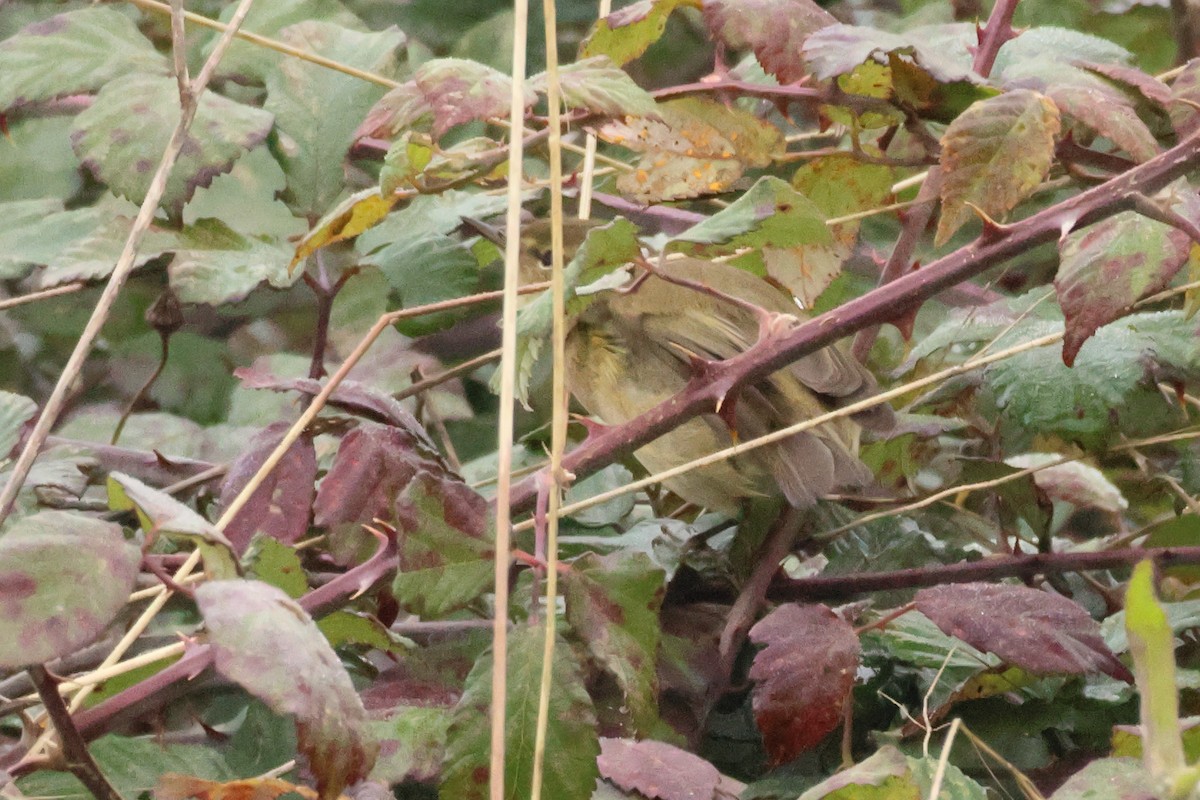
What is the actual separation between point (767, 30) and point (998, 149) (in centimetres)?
25

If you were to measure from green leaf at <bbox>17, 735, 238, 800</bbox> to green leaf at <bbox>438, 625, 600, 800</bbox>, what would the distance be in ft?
0.87

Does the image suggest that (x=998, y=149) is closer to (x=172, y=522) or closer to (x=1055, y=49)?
(x=1055, y=49)

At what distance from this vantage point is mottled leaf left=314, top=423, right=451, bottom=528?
0.95 m

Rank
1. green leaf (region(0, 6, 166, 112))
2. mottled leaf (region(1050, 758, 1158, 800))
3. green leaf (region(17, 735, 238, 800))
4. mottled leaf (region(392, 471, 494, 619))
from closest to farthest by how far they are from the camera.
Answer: mottled leaf (region(1050, 758, 1158, 800))
mottled leaf (region(392, 471, 494, 619))
green leaf (region(17, 735, 238, 800))
green leaf (region(0, 6, 166, 112))

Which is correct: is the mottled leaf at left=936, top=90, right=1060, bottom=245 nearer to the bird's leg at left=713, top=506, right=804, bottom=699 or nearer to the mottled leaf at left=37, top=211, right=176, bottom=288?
the bird's leg at left=713, top=506, right=804, bottom=699

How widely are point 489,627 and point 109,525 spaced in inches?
16.8

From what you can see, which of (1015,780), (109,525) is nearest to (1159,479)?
(1015,780)

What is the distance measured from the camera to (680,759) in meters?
0.88

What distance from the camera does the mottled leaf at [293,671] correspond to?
57 centimetres

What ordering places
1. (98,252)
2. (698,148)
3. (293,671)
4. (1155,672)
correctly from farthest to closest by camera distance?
1. (98,252)
2. (698,148)
3. (293,671)
4. (1155,672)

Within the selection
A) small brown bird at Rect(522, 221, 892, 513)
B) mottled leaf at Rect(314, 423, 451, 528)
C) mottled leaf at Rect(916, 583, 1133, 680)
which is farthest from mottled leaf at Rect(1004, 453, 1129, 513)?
mottled leaf at Rect(314, 423, 451, 528)

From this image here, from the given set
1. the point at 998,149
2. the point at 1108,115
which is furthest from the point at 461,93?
the point at 1108,115

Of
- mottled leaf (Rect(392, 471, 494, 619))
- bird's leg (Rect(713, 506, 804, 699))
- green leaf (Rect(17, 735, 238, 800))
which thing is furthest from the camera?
bird's leg (Rect(713, 506, 804, 699))

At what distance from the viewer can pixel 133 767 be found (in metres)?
0.95
